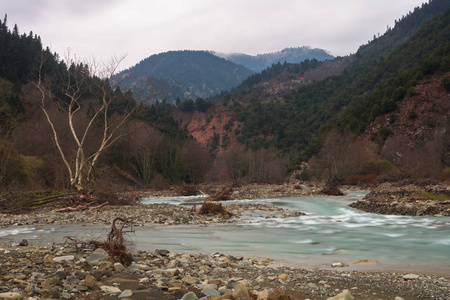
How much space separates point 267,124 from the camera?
11575cm

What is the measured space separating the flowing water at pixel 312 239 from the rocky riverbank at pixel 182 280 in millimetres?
1562

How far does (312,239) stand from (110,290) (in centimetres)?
800

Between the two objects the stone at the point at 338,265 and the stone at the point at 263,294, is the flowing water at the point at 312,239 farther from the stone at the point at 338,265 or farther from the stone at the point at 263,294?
the stone at the point at 263,294

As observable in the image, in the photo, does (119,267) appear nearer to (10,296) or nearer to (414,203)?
(10,296)

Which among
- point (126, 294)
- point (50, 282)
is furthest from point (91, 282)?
point (126, 294)

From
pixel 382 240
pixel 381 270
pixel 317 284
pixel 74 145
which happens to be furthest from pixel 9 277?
pixel 74 145

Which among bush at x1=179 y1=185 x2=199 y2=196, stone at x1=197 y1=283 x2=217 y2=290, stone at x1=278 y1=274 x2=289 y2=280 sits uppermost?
stone at x1=197 y1=283 x2=217 y2=290

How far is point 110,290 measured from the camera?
4945 mm

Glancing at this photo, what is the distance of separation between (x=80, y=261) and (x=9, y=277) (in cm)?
138

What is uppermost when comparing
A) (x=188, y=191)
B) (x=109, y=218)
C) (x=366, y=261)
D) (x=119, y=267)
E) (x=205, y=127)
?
(x=205, y=127)

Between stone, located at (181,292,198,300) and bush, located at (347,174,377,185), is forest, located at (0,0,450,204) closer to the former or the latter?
bush, located at (347,174,377,185)

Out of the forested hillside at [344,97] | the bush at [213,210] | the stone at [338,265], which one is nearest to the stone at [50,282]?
the stone at [338,265]

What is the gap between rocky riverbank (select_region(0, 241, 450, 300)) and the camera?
4.77m

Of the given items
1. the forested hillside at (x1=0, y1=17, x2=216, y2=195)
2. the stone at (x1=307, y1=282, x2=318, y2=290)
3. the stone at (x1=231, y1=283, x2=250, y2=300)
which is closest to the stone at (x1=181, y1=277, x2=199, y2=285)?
the stone at (x1=231, y1=283, x2=250, y2=300)
